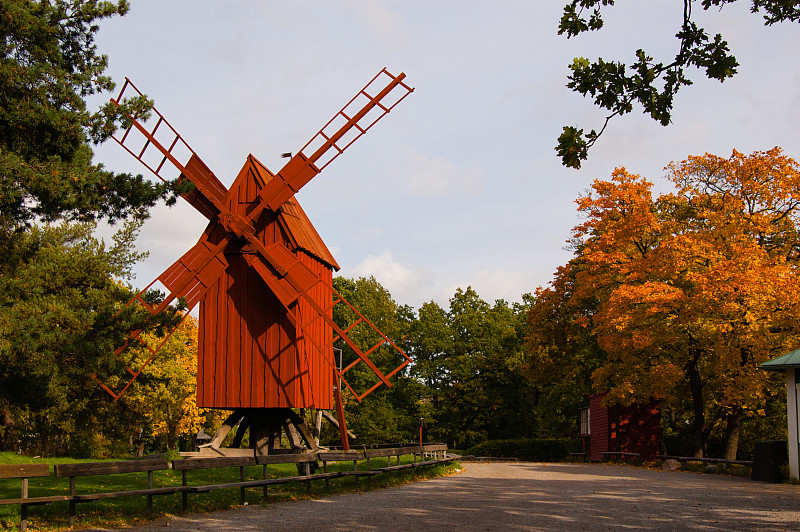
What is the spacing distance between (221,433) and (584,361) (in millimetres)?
23166

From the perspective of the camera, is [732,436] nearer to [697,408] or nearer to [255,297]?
[697,408]

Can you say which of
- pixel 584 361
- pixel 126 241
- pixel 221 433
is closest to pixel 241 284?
pixel 221 433

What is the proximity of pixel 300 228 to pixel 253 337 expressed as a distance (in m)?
3.76

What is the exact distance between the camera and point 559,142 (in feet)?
24.7

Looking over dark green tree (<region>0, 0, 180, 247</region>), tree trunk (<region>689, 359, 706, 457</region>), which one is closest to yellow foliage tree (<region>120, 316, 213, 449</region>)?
dark green tree (<region>0, 0, 180, 247</region>)

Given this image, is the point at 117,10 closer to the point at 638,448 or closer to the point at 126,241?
the point at 126,241

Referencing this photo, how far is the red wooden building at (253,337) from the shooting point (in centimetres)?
1877

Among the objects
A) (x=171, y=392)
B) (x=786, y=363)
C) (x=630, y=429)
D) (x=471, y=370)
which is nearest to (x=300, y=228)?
(x=786, y=363)

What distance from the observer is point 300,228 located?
21.1 meters

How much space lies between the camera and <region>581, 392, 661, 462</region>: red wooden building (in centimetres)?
3072

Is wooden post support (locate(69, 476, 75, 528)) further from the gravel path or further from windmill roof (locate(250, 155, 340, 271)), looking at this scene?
windmill roof (locate(250, 155, 340, 271))

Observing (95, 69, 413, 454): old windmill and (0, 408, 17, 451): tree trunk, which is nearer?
(95, 69, 413, 454): old windmill

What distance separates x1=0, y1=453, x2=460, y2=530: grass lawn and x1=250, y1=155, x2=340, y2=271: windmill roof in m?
6.12

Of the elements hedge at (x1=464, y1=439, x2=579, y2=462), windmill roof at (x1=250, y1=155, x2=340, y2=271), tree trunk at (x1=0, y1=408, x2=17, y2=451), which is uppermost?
windmill roof at (x1=250, y1=155, x2=340, y2=271)
